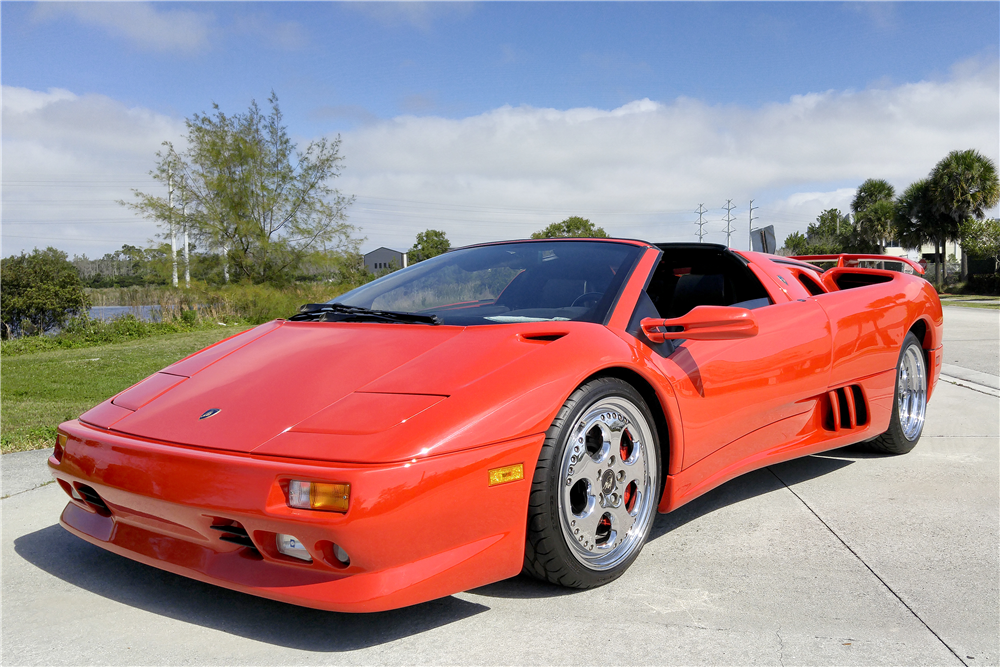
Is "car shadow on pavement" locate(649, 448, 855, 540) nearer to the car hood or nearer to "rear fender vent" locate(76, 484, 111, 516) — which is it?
the car hood

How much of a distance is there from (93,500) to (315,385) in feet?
2.75

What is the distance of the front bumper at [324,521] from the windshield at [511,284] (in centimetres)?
75

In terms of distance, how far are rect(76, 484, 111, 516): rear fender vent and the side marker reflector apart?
1.26 m

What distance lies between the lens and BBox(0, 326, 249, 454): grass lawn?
5348mm

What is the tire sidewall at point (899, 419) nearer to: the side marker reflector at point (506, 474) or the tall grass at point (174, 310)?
the side marker reflector at point (506, 474)

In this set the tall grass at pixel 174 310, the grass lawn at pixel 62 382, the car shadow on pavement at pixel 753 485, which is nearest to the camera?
the car shadow on pavement at pixel 753 485

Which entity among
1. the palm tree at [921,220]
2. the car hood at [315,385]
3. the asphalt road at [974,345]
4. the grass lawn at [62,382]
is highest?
the palm tree at [921,220]

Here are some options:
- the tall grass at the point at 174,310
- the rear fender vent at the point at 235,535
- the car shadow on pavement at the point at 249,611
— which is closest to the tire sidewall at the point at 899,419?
the car shadow on pavement at the point at 249,611

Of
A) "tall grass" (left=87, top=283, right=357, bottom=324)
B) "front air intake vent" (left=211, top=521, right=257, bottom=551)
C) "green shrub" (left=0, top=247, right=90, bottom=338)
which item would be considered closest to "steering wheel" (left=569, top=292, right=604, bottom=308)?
"front air intake vent" (left=211, top=521, right=257, bottom=551)

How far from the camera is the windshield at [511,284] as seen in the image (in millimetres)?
2799

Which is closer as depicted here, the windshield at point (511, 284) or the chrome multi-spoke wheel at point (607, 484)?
the chrome multi-spoke wheel at point (607, 484)

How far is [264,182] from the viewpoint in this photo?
25047 mm

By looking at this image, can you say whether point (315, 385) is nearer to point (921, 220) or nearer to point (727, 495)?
point (727, 495)

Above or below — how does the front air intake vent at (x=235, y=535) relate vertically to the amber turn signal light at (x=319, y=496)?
below
